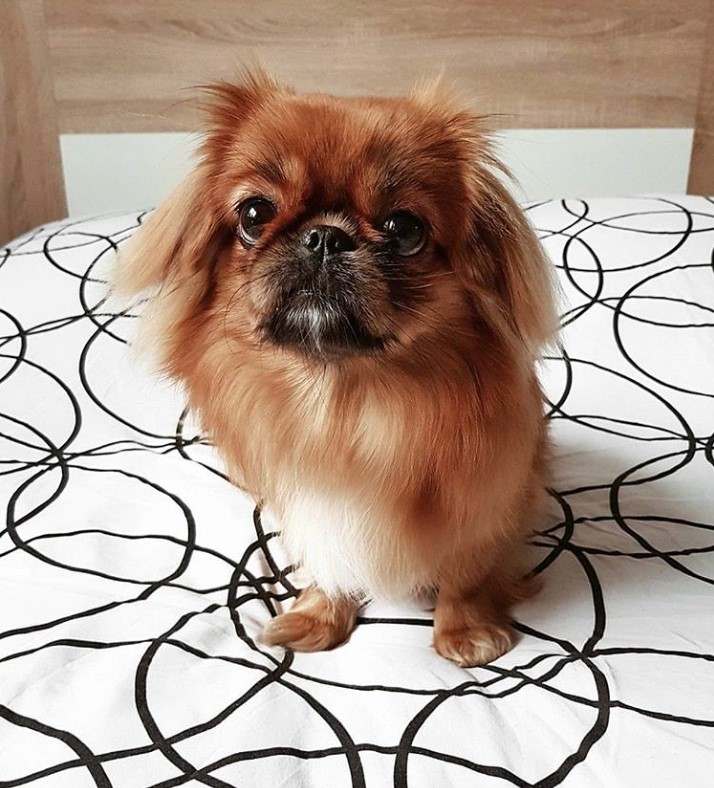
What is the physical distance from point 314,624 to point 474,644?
0.20 metres

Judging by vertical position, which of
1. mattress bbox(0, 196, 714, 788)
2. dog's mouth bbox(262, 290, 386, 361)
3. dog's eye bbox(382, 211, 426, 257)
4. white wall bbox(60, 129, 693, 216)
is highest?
dog's eye bbox(382, 211, 426, 257)

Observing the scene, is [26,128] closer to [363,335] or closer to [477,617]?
[363,335]

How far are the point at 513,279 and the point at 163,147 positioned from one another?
1.26m

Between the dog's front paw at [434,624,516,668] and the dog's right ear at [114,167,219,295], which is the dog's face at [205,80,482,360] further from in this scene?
the dog's front paw at [434,624,516,668]

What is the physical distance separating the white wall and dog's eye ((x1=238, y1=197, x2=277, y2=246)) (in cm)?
108

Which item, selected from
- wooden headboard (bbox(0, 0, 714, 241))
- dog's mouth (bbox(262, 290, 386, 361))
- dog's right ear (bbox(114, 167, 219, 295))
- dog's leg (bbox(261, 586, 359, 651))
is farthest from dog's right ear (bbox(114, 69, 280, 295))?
wooden headboard (bbox(0, 0, 714, 241))

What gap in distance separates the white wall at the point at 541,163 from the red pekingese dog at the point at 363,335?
3.24ft

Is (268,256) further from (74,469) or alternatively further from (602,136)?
(602,136)

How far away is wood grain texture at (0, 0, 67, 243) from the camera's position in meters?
2.02

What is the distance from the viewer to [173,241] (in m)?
1.13

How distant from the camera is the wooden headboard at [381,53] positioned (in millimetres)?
1976

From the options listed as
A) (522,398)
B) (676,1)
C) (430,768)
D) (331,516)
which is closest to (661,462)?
(522,398)

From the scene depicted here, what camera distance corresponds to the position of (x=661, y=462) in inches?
57.6

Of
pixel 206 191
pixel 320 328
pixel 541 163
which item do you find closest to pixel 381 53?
pixel 541 163
